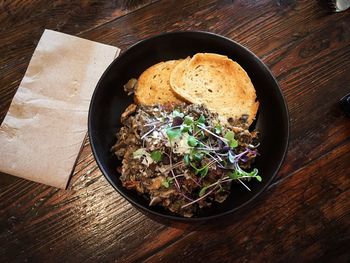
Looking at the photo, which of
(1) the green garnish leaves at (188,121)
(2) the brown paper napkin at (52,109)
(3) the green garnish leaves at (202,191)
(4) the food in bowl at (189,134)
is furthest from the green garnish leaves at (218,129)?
(2) the brown paper napkin at (52,109)

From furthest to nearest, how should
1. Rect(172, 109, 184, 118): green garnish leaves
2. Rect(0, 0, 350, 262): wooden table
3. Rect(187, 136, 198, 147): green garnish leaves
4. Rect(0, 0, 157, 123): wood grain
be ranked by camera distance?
1. Rect(0, 0, 157, 123): wood grain
2. Rect(0, 0, 350, 262): wooden table
3. Rect(172, 109, 184, 118): green garnish leaves
4. Rect(187, 136, 198, 147): green garnish leaves

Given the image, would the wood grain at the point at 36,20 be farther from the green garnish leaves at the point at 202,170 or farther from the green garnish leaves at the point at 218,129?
the green garnish leaves at the point at 202,170

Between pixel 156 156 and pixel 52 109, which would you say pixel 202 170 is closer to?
pixel 156 156

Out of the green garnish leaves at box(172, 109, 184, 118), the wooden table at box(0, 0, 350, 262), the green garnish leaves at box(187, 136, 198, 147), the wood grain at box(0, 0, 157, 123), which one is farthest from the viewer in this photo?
the wood grain at box(0, 0, 157, 123)

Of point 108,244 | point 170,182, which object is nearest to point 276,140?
point 170,182

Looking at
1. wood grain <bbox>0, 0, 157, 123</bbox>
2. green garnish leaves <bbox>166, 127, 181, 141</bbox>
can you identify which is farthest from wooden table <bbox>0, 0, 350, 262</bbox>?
green garnish leaves <bbox>166, 127, 181, 141</bbox>

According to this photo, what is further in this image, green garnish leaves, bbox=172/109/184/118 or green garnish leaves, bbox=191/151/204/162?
green garnish leaves, bbox=172/109/184/118

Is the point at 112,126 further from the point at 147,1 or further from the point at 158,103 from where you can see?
the point at 147,1

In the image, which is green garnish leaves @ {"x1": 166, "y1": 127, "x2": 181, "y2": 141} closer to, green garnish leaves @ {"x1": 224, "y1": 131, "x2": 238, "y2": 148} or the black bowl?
green garnish leaves @ {"x1": 224, "y1": 131, "x2": 238, "y2": 148}
